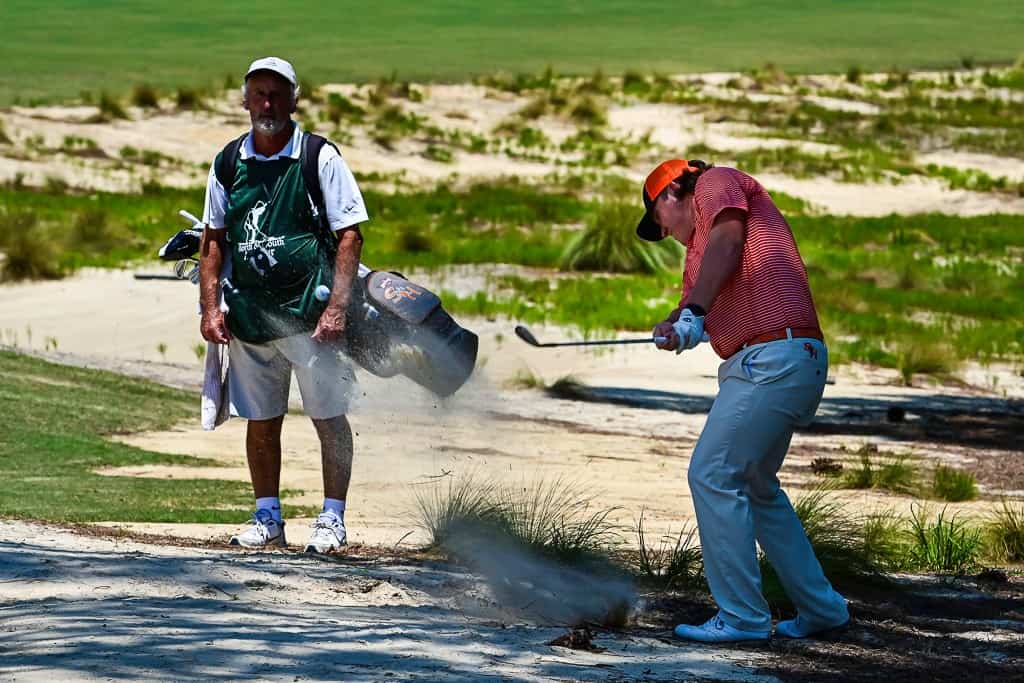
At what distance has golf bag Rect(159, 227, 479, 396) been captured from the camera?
758cm

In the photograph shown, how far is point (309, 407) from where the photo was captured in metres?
7.66

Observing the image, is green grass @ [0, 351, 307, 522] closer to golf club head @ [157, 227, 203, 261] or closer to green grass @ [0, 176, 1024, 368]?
golf club head @ [157, 227, 203, 261]

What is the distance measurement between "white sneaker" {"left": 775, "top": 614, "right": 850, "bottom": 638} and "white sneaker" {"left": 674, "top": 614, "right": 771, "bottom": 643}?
219mm

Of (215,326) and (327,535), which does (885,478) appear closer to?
(327,535)

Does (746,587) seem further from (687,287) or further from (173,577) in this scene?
(173,577)

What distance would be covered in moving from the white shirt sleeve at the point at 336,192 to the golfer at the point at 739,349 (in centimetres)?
136

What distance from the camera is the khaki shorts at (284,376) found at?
7539mm

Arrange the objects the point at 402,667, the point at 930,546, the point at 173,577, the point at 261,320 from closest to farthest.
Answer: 1. the point at 402,667
2. the point at 173,577
3. the point at 261,320
4. the point at 930,546

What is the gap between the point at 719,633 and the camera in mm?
6551

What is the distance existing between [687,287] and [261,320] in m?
1.81

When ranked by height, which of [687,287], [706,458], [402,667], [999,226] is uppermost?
[999,226]

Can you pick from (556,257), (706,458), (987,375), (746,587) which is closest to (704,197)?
(706,458)

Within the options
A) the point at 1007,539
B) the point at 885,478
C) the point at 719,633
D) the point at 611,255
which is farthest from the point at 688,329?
the point at 611,255

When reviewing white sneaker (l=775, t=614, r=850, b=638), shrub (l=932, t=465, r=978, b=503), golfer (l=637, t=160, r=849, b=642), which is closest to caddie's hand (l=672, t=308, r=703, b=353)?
golfer (l=637, t=160, r=849, b=642)
